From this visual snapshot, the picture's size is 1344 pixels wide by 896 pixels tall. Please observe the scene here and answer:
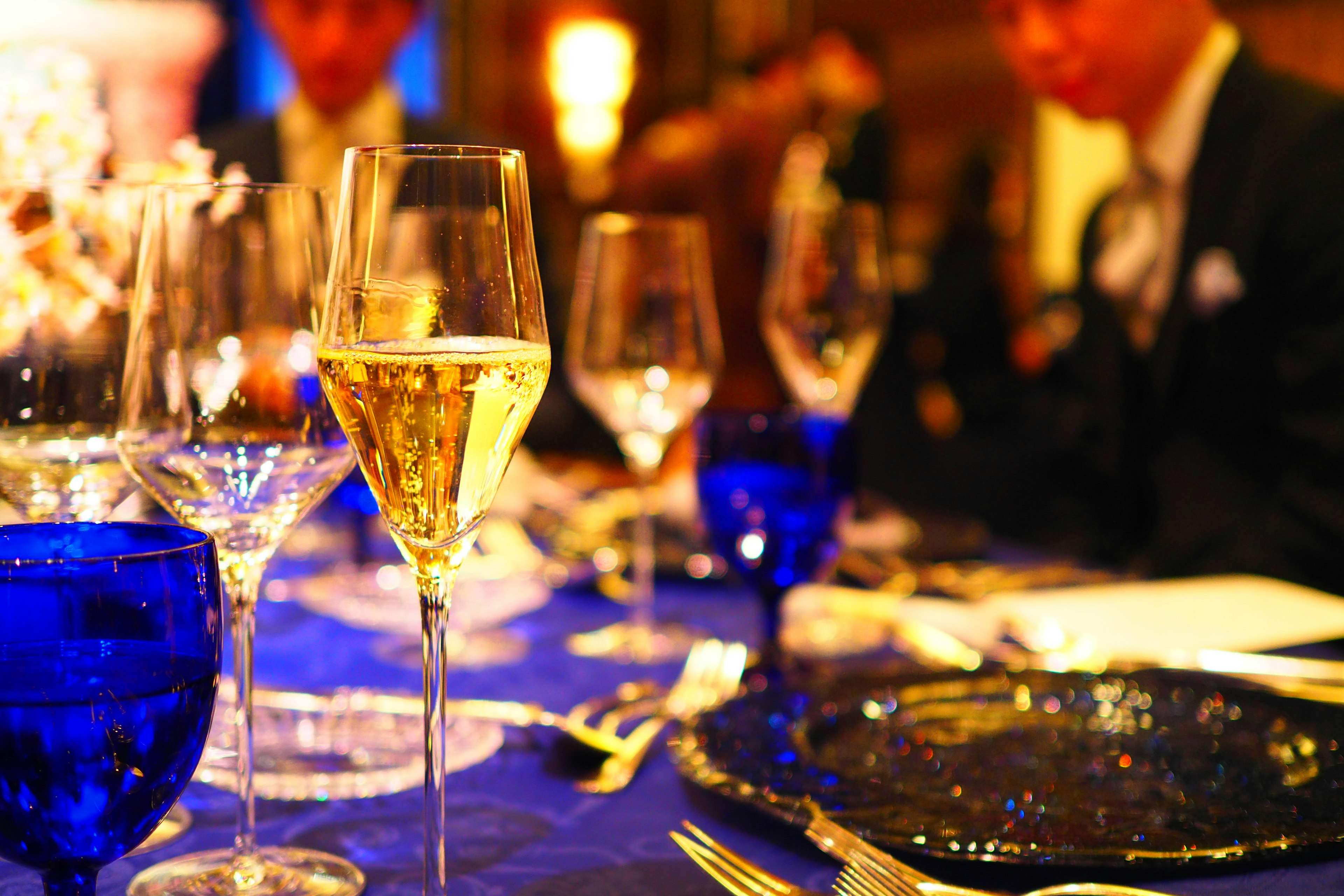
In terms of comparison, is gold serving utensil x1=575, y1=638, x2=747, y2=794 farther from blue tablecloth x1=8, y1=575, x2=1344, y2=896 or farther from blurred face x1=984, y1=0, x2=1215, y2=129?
blurred face x1=984, y1=0, x2=1215, y2=129

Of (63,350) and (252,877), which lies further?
(63,350)

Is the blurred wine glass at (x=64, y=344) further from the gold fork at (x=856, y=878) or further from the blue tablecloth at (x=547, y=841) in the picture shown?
the gold fork at (x=856, y=878)

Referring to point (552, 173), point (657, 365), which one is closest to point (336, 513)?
point (657, 365)

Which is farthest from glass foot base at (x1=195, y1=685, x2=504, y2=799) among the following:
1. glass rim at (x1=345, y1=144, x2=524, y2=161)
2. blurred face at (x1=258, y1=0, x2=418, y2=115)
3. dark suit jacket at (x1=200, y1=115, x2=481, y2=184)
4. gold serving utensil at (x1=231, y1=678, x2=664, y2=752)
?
dark suit jacket at (x1=200, y1=115, x2=481, y2=184)

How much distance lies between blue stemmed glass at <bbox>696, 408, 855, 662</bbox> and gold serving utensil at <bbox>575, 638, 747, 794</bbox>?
39mm

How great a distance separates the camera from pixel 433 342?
0.60 meters

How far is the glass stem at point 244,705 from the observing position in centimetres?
65

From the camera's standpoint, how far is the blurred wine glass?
0.80 m

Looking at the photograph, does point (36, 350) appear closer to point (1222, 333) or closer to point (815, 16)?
point (1222, 333)

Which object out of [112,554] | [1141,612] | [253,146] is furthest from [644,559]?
[253,146]

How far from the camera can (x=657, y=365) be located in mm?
1298

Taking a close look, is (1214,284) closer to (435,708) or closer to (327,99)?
(327,99)

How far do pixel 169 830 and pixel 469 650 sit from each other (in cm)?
42

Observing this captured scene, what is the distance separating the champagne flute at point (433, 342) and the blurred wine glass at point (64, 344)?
0.23 metres
